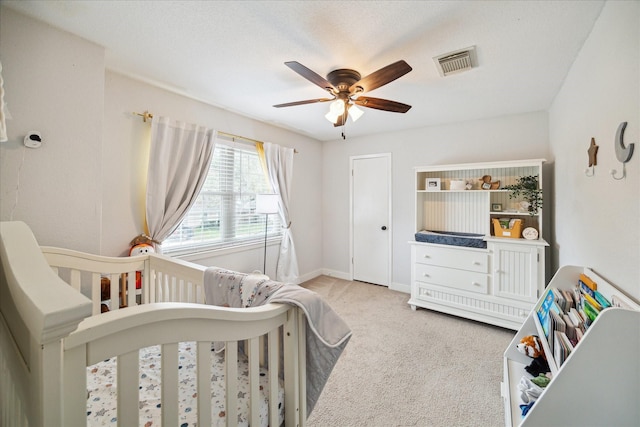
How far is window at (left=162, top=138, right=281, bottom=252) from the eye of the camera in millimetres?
2748

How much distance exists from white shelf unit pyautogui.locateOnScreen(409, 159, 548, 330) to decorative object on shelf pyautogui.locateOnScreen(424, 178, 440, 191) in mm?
40

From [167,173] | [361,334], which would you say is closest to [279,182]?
[167,173]

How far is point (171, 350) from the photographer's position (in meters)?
0.75

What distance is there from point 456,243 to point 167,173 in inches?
121

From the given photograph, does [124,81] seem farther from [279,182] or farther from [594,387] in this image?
[594,387]

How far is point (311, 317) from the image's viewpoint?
3.38 ft

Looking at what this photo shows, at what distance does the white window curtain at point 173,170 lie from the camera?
7.63 feet

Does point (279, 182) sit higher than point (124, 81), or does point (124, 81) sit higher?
point (124, 81)

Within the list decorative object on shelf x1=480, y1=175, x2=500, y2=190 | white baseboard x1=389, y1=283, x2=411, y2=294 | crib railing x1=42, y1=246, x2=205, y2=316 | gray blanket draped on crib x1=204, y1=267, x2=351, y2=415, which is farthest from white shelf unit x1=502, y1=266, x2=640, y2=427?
white baseboard x1=389, y1=283, x2=411, y2=294

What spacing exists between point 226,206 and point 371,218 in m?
2.22

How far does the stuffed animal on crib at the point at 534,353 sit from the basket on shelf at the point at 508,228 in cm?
137

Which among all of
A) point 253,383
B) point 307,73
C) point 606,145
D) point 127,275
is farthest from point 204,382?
point 606,145

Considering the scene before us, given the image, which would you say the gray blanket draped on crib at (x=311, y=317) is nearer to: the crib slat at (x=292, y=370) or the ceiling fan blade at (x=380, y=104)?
the crib slat at (x=292, y=370)

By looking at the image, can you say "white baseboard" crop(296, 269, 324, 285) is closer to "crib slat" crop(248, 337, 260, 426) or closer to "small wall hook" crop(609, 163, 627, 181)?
"crib slat" crop(248, 337, 260, 426)
